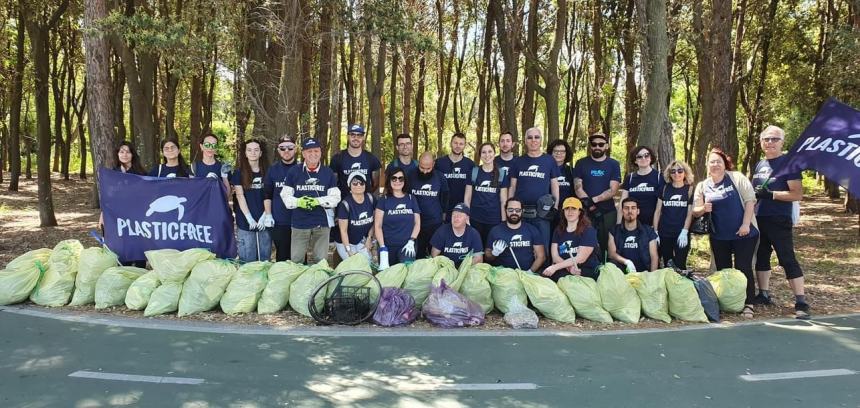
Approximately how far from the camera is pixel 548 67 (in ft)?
47.9

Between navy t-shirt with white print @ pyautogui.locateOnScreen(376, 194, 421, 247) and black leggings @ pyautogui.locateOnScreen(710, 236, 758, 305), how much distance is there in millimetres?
3461

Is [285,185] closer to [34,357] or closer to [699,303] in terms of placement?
[34,357]

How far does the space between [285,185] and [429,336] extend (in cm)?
252

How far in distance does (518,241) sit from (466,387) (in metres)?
2.72

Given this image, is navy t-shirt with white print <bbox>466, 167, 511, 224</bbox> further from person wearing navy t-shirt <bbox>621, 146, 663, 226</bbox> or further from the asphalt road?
the asphalt road

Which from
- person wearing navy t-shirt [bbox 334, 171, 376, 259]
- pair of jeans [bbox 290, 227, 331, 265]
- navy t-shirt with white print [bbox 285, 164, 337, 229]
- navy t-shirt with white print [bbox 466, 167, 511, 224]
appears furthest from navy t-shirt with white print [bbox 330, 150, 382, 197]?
navy t-shirt with white print [bbox 466, 167, 511, 224]

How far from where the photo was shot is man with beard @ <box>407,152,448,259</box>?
293 inches

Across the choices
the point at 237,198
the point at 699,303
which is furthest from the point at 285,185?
the point at 699,303

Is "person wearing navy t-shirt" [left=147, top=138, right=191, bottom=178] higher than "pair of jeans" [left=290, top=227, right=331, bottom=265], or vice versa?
"person wearing navy t-shirt" [left=147, top=138, right=191, bottom=178]

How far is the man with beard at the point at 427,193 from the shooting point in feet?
24.4

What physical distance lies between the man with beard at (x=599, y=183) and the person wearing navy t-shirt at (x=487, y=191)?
974 millimetres

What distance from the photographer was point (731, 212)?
6.77 meters

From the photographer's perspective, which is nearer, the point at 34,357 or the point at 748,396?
the point at 748,396

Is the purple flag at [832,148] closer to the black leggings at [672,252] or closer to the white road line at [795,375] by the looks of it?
the black leggings at [672,252]
